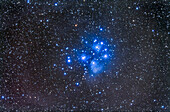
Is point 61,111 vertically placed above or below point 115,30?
below

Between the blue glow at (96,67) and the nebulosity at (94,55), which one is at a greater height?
the nebulosity at (94,55)

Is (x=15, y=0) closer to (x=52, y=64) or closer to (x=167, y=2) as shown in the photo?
(x=52, y=64)

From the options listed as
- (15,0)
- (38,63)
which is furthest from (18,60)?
(15,0)

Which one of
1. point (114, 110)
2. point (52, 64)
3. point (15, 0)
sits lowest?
point (114, 110)

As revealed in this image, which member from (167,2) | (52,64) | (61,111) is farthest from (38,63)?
(167,2)

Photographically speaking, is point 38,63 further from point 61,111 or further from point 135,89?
point 135,89

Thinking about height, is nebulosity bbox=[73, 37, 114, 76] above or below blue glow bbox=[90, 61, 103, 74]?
above
